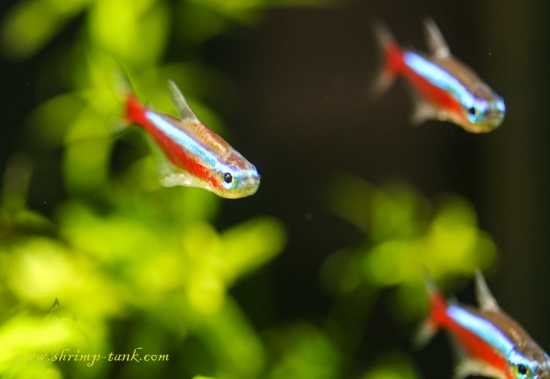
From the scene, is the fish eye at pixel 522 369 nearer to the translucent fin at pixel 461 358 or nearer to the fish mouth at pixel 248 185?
the translucent fin at pixel 461 358

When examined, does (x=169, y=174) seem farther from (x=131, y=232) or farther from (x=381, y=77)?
(x=381, y=77)

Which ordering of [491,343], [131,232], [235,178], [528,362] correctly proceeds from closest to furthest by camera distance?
[235,178] → [528,362] → [491,343] → [131,232]

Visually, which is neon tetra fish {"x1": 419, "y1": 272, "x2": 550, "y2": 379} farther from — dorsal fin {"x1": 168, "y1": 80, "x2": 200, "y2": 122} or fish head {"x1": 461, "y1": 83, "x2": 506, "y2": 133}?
dorsal fin {"x1": 168, "y1": 80, "x2": 200, "y2": 122}

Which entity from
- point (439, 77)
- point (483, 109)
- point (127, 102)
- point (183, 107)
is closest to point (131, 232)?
point (127, 102)

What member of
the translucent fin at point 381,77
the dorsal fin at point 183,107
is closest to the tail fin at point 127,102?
the dorsal fin at point 183,107

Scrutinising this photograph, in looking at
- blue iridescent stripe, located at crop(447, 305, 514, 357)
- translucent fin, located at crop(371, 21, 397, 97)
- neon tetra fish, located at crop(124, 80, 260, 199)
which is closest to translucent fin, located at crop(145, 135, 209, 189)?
neon tetra fish, located at crop(124, 80, 260, 199)
